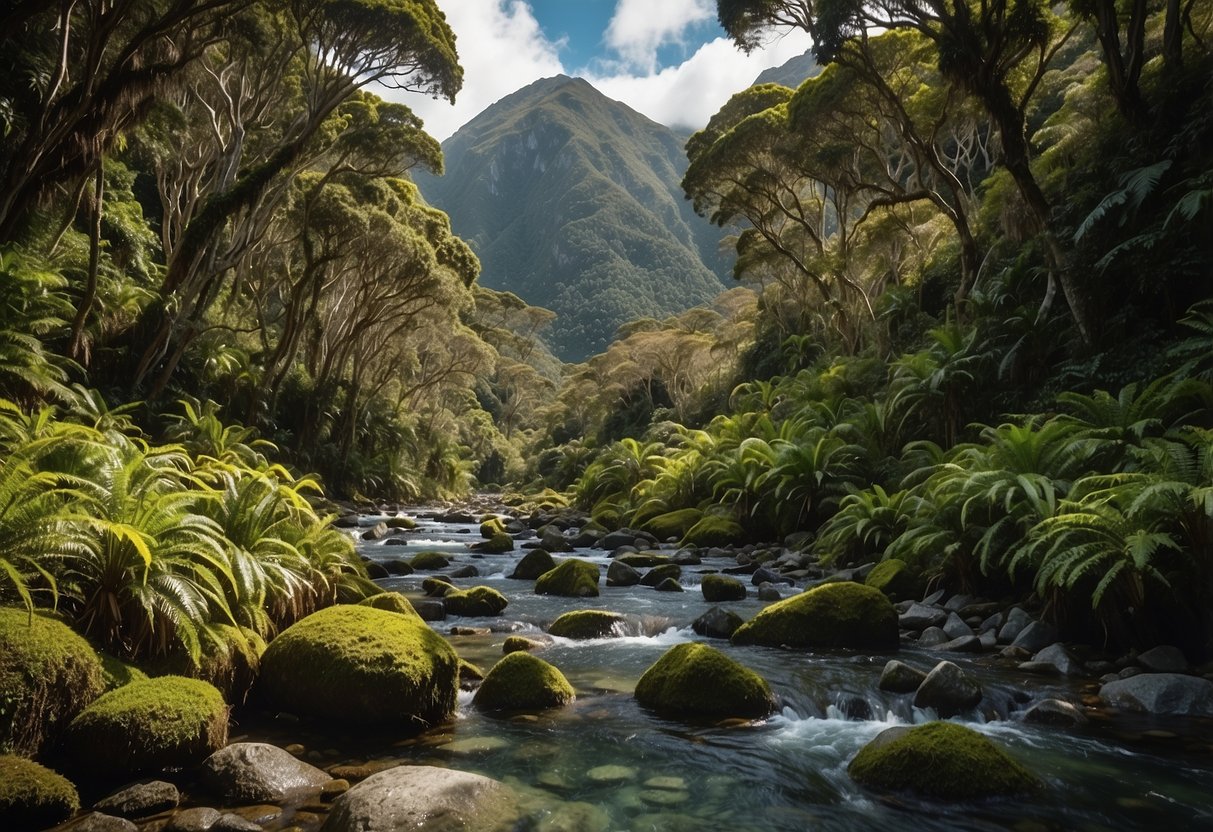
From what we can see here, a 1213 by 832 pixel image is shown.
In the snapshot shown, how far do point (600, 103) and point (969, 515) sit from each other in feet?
679

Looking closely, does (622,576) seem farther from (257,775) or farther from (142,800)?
Answer: (142,800)

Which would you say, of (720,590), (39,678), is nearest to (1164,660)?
(720,590)

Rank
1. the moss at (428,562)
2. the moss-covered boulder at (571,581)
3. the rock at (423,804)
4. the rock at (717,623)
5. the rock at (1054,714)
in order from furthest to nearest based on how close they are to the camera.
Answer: the moss at (428,562), the moss-covered boulder at (571,581), the rock at (717,623), the rock at (1054,714), the rock at (423,804)

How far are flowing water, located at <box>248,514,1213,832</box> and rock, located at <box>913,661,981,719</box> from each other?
0.12 meters

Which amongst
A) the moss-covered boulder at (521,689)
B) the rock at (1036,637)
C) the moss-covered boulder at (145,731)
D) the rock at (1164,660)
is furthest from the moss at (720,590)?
the moss-covered boulder at (145,731)

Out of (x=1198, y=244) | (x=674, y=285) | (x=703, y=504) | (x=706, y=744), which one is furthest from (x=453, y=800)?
(x=674, y=285)

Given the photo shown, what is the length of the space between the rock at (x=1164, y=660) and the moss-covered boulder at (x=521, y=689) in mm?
5037

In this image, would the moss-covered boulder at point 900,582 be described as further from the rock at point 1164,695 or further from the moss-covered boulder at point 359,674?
the moss-covered boulder at point 359,674

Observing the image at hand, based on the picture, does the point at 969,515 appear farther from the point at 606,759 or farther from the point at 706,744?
the point at 606,759

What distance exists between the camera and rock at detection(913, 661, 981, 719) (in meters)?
5.71

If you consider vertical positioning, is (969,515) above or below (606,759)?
above

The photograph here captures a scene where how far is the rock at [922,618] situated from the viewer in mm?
8219

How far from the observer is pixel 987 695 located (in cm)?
589

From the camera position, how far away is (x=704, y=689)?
5.92 m
